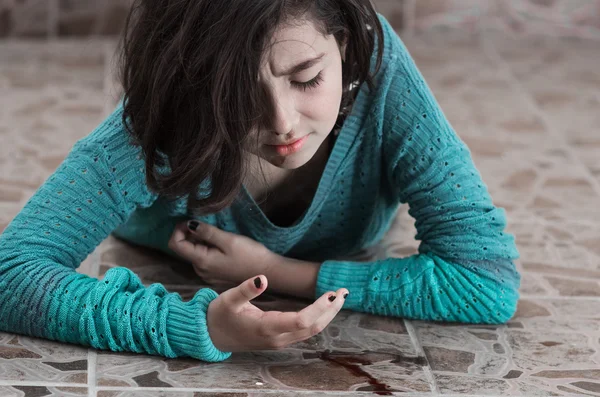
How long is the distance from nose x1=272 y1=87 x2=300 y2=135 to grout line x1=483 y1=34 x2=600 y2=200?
1.04 metres

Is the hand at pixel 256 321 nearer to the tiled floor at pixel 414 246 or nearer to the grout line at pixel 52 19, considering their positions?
the tiled floor at pixel 414 246

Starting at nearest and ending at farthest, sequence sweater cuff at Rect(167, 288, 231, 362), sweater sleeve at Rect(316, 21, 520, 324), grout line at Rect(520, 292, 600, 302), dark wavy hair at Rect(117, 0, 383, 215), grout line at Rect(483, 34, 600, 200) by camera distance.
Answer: dark wavy hair at Rect(117, 0, 383, 215), sweater cuff at Rect(167, 288, 231, 362), sweater sleeve at Rect(316, 21, 520, 324), grout line at Rect(520, 292, 600, 302), grout line at Rect(483, 34, 600, 200)

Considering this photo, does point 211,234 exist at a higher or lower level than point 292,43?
lower

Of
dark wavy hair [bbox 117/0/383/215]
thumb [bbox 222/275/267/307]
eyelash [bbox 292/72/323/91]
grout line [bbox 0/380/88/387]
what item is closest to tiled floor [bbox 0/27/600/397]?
grout line [bbox 0/380/88/387]

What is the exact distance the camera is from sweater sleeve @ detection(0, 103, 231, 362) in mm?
1220

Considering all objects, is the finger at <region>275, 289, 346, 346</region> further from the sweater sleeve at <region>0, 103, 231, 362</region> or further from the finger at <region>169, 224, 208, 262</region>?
the finger at <region>169, 224, 208, 262</region>

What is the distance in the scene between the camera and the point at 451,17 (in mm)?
2959

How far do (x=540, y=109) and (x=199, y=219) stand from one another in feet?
4.28

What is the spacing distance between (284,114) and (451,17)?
6.40 feet

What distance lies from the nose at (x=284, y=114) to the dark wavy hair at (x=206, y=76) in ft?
0.03

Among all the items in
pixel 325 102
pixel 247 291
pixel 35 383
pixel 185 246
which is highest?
pixel 325 102

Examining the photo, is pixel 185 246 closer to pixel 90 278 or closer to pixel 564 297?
pixel 90 278

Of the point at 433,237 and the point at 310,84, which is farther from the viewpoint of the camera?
the point at 433,237

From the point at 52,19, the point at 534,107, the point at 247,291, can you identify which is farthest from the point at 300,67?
the point at 52,19
